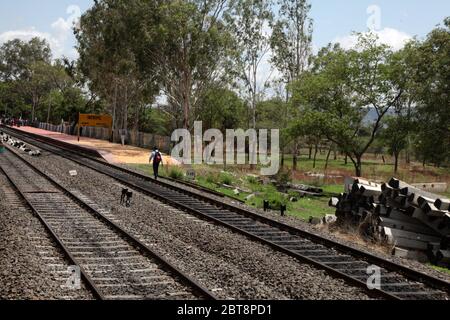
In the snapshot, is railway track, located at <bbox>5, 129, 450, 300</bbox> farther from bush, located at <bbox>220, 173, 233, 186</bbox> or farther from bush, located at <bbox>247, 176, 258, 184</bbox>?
bush, located at <bbox>247, 176, 258, 184</bbox>

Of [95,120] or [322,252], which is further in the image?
[95,120]

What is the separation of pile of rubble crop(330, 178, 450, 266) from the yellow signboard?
44468 mm

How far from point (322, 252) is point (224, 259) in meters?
2.34

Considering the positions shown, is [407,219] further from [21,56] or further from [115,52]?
[21,56]

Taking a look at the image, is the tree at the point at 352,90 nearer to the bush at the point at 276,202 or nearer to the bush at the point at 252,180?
the bush at the point at 252,180

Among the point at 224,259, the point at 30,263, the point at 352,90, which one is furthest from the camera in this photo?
the point at 352,90

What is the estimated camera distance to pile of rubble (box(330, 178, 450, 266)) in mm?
12914

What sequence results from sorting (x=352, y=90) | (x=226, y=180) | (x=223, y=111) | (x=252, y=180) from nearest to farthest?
1. (x=226, y=180)
2. (x=252, y=180)
3. (x=352, y=90)
4. (x=223, y=111)

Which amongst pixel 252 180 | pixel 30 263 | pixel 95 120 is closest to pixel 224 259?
pixel 30 263

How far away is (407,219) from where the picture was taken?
558 inches

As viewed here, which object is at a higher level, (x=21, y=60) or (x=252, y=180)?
(x=21, y=60)
